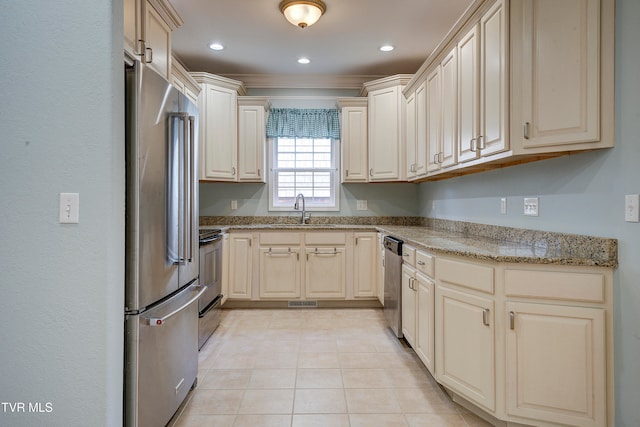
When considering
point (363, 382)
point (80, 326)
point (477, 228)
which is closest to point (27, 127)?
point (80, 326)

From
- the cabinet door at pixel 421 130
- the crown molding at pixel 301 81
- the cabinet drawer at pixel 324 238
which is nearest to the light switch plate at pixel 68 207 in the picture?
the cabinet drawer at pixel 324 238

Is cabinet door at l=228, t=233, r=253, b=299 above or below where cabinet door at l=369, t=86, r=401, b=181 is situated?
below

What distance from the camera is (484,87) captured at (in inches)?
86.0

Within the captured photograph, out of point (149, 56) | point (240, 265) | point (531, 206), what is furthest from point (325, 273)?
point (149, 56)

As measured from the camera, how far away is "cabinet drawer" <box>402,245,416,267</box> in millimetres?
2564

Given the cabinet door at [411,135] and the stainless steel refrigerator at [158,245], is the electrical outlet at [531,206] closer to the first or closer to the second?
the cabinet door at [411,135]

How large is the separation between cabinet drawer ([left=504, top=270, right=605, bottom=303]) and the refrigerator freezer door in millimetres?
1680

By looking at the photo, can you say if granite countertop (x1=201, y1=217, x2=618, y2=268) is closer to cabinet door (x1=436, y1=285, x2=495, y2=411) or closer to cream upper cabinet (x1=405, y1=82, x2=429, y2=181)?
cabinet door (x1=436, y1=285, x2=495, y2=411)

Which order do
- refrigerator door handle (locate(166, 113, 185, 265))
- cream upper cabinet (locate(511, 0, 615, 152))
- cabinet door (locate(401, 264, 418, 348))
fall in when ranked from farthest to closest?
cabinet door (locate(401, 264, 418, 348)) < refrigerator door handle (locate(166, 113, 185, 265)) < cream upper cabinet (locate(511, 0, 615, 152))

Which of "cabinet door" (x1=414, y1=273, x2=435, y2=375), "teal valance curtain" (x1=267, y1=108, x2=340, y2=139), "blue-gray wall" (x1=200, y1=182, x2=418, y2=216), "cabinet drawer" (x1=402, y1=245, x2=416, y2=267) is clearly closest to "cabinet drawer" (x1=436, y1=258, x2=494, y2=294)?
"cabinet door" (x1=414, y1=273, x2=435, y2=375)

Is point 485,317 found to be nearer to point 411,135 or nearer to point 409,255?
point 409,255

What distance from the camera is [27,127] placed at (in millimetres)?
1305

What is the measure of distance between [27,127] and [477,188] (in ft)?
9.37

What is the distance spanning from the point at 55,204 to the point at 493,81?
2.29 metres
